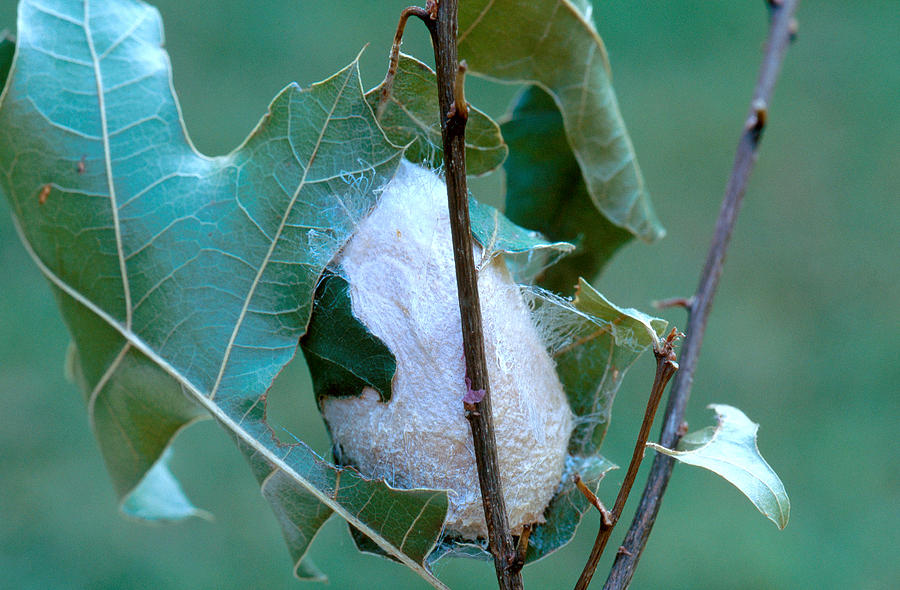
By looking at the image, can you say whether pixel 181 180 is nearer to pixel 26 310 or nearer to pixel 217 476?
pixel 217 476

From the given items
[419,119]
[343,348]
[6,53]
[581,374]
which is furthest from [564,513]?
[6,53]

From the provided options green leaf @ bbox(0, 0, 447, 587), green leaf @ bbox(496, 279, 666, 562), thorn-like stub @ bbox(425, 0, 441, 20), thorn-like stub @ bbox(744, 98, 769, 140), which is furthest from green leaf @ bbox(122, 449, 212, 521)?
thorn-like stub @ bbox(744, 98, 769, 140)

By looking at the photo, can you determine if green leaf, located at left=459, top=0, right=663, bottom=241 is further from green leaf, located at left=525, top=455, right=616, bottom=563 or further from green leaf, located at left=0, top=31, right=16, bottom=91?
green leaf, located at left=0, top=31, right=16, bottom=91

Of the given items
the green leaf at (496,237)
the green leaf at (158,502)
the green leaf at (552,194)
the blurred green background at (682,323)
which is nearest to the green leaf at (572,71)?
the green leaf at (552,194)

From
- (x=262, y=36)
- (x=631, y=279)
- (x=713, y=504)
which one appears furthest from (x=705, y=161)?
(x=262, y=36)

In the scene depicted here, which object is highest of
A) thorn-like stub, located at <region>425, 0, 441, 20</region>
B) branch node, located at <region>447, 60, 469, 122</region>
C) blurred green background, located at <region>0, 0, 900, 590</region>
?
thorn-like stub, located at <region>425, 0, 441, 20</region>

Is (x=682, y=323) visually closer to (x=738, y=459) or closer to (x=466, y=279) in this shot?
(x=738, y=459)
